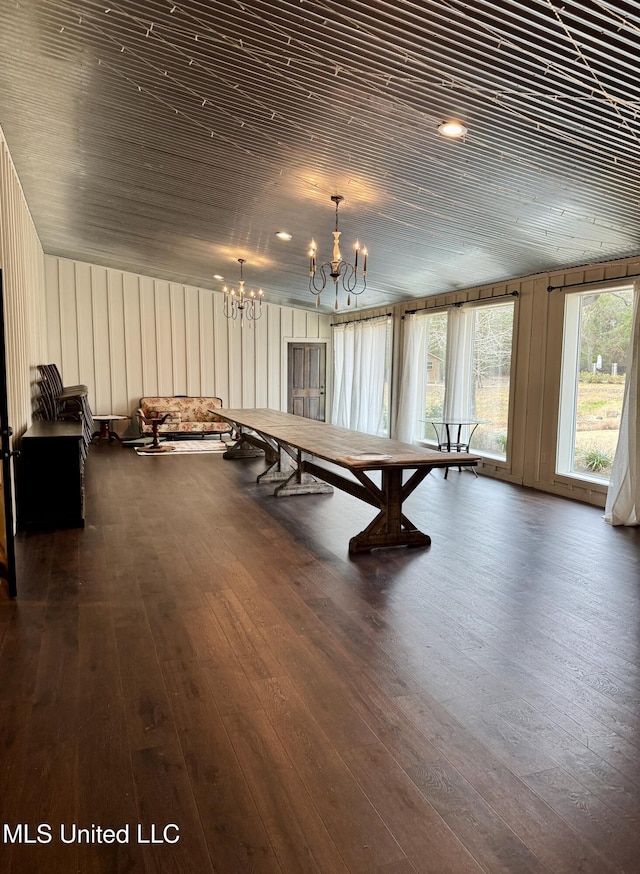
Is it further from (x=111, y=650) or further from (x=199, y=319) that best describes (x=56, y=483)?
(x=199, y=319)

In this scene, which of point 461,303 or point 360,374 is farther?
point 360,374

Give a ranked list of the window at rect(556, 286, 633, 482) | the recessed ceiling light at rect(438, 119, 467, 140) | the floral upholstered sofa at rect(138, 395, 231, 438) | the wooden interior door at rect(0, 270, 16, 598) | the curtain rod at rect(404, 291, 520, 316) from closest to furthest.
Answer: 1. the wooden interior door at rect(0, 270, 16, 598)
2. the recessed ceiling light at rect(438, 119, 467, 140)
3. the window at rect(556, 286, 633, 482)
4. the curtain rod at rect(404, 291, 520, 316)
5. the floral upholstered sofa at rect(138, 395, 231, 438)

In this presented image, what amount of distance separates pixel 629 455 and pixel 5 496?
477 cm

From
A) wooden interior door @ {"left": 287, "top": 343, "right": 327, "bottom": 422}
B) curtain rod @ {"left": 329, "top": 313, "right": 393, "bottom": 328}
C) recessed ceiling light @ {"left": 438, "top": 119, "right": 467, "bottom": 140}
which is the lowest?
wooden interior door @ {"left": 287, "top": 343, "right": 327, "bottom": 422}

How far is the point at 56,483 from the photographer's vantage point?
468cm

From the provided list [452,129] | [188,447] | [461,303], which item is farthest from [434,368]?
[452,129]

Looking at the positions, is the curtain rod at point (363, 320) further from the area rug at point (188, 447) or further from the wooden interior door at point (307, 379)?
the area rug at point (188, 447)

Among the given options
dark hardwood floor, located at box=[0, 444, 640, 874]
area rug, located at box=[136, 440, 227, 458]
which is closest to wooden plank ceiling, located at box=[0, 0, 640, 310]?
dark hardwood floor, located at box=[0, 444, 640, 874]

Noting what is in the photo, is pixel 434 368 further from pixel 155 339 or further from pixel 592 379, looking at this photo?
pixel 155 339

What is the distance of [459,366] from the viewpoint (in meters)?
7.70

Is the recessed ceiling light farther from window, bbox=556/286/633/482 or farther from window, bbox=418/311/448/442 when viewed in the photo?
window, bbox=418/311/448/442

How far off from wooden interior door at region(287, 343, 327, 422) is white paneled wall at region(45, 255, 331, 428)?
0.23 m

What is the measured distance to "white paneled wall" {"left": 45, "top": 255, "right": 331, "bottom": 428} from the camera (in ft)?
33.0

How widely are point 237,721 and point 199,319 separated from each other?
31.5 feet
